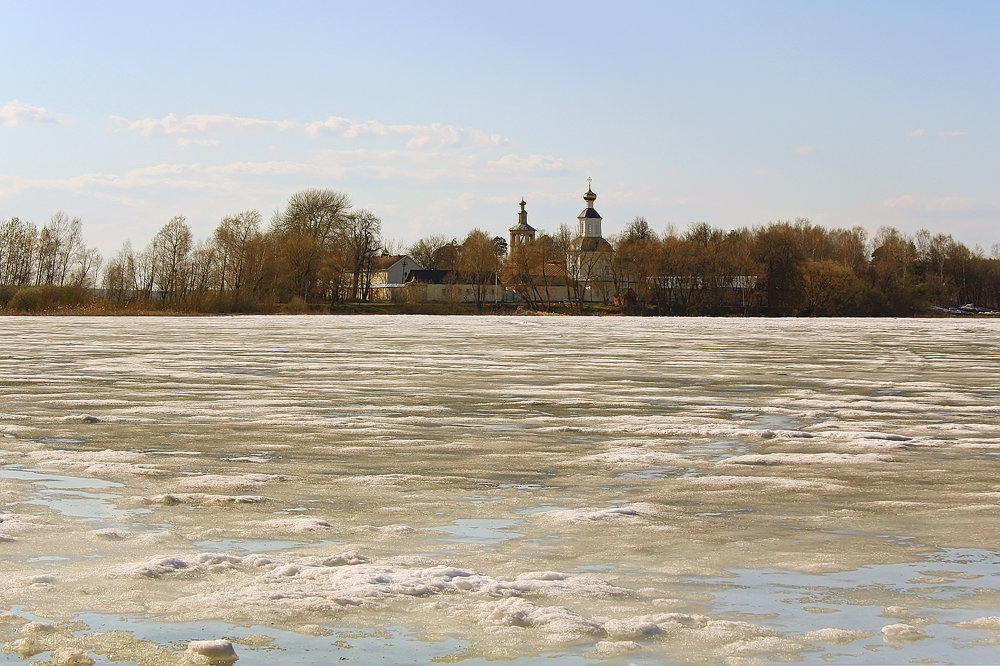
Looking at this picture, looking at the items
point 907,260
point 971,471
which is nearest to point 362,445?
point 971,471

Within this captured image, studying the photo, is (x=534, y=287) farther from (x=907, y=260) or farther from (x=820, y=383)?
(x=820, y=383)

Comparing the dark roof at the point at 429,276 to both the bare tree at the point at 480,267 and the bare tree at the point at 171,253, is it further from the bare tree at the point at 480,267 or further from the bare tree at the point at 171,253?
the bare tree at the point at 171,253

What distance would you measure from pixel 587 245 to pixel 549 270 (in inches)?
197

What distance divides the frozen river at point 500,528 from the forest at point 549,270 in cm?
5655

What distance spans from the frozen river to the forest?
5655cm

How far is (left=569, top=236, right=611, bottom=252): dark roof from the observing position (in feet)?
323

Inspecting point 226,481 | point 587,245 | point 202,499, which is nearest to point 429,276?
point 587,245

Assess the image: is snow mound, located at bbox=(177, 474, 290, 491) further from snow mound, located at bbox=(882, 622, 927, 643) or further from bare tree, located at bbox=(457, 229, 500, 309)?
bare tree, located at bbox=(457, 229, 500, 309)

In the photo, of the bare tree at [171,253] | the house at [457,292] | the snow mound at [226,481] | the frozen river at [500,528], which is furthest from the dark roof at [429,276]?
the snow mound at [226,481]

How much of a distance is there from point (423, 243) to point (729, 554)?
143211mm

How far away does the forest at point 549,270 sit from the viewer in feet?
254

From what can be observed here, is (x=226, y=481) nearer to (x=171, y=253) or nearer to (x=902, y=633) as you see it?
(x=902, y=633)

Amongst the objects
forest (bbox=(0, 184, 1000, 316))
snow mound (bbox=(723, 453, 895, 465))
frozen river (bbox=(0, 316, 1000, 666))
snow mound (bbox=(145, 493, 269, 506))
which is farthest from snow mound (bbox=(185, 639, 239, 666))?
forest (bbox=(0, 184, 1000, 316))

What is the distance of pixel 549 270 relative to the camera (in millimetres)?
102562
